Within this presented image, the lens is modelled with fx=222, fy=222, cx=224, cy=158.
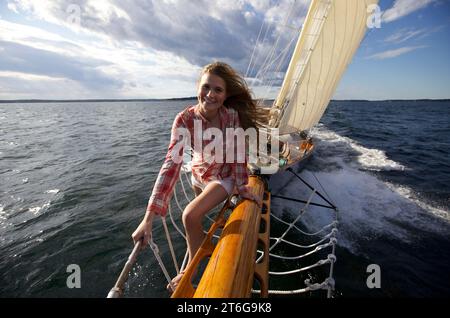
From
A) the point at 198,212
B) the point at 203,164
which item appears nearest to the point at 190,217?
the point at 198,212

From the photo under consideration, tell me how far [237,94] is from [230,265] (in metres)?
1.80

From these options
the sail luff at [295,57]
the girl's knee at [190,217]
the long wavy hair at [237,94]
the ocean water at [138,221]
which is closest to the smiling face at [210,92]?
the long wavy hair at [237,94]

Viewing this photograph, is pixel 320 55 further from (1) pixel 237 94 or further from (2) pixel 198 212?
(2) pixel 198 212

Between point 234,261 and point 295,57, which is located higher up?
point 295,57

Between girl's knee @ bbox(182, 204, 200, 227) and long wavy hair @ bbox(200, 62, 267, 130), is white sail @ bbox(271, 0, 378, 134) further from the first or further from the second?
girl's knee @ bbox(182, 204, 200, 227)

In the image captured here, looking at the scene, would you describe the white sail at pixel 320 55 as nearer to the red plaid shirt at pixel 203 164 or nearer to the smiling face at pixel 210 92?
the red plaid shirt at pixel 203 164

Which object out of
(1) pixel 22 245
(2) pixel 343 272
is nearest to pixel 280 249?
(2) pixel 343 272

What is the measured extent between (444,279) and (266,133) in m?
4.82

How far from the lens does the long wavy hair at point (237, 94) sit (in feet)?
7.63

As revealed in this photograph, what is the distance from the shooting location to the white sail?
5.93 meters

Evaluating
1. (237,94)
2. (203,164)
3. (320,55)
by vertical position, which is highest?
(320,55)

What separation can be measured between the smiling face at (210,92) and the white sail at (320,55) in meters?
5.41

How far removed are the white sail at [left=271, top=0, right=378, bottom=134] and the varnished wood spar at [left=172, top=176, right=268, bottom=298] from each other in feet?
18.9

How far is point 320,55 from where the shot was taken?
6.48 metres
